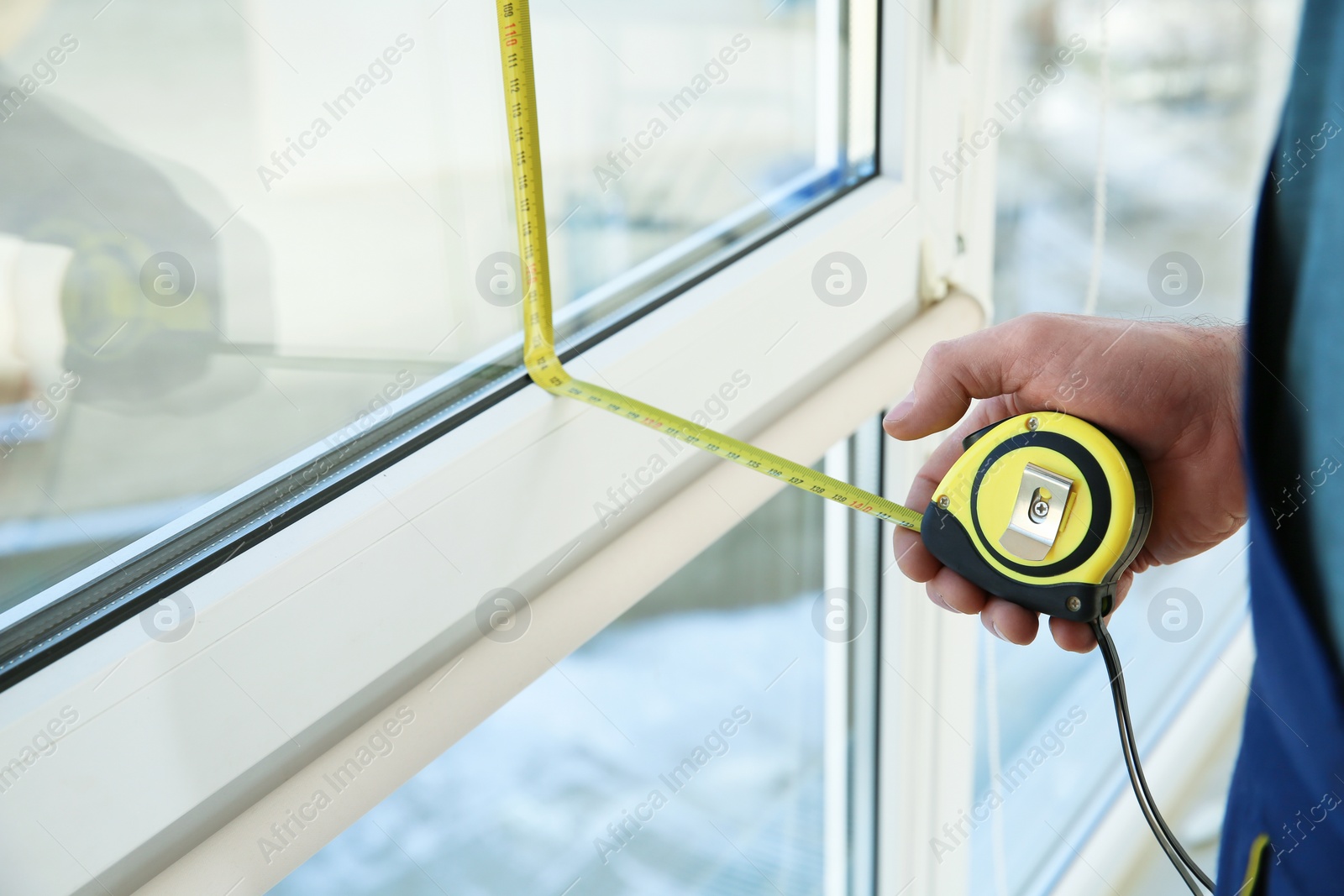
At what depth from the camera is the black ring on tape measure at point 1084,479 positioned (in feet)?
1.79

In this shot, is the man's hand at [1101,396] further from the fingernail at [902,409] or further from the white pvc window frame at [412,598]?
the white pvc window frame at [412,598]

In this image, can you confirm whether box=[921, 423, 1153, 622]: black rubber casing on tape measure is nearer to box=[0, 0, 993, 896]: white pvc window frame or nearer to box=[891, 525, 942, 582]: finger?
box=[891, 525, 942, 582]: finger

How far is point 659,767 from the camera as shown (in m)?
0.97

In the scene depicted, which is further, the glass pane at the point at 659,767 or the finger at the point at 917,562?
the glass pane at the point at 659,767

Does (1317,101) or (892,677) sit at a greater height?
(1317,101)

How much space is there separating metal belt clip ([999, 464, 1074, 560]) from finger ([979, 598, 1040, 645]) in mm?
69

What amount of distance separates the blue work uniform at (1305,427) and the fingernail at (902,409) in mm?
352

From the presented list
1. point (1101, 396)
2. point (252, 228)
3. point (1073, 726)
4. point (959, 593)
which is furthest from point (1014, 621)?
point (1073, 726)

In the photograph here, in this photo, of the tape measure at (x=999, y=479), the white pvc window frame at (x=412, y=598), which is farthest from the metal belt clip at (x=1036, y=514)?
the white pvc window frame at (x=412, y=598)

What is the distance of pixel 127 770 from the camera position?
17.7 inches

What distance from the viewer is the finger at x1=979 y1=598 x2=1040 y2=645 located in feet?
2.10

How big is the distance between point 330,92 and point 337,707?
0.35 m

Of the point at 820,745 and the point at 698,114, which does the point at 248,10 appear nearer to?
the point at 698,114

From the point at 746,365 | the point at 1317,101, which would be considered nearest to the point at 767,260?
the point at 746,365
